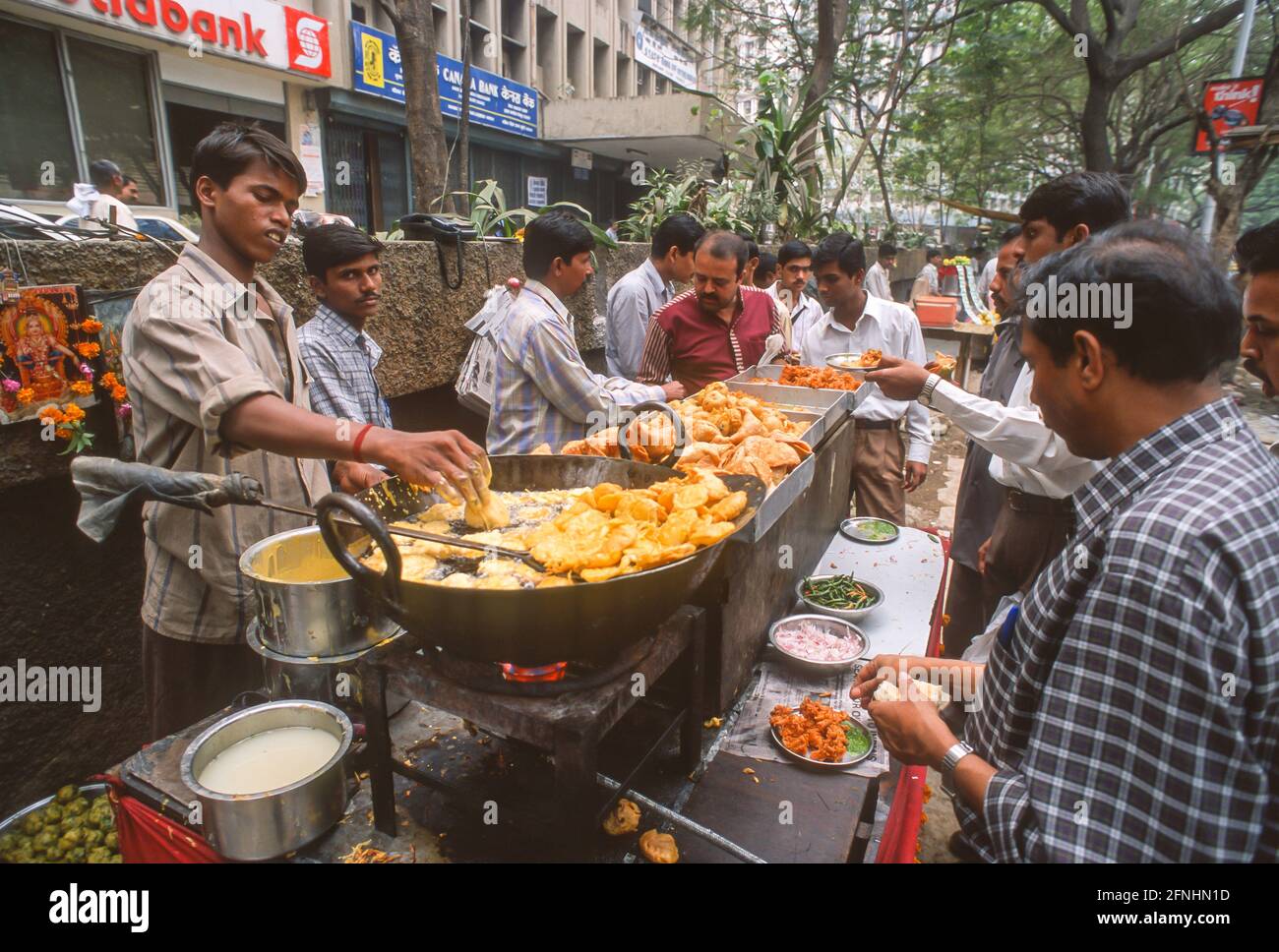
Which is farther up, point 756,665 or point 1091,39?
point 1091,39

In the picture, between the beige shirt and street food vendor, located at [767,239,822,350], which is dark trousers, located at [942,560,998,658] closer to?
street food vendor, located at [767,239,822,350]

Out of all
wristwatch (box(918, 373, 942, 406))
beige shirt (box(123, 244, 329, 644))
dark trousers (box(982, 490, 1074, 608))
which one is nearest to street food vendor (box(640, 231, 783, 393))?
wristwatch (box(918, 373, 942, 406))

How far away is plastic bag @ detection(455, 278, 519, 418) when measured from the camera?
13.1 ft

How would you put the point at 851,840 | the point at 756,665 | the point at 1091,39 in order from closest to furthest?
the point at 851,840 < the point at 756,665 < the point at 1091,39

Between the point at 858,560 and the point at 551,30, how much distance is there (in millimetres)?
23434

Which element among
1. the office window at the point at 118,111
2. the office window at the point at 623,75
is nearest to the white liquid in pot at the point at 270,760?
the office window at the point at 118,111

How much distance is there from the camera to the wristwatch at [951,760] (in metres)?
1.71

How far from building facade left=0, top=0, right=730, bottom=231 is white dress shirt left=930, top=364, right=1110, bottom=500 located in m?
6.20

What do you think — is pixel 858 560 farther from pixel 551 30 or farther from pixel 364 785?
pixel 551 30

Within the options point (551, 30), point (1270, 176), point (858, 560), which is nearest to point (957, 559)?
point (858, 560)

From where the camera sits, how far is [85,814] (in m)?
2.72

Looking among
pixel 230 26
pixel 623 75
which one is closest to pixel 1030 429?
pixel 230 26

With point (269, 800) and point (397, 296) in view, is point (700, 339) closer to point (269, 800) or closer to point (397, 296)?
point (397, 296)
